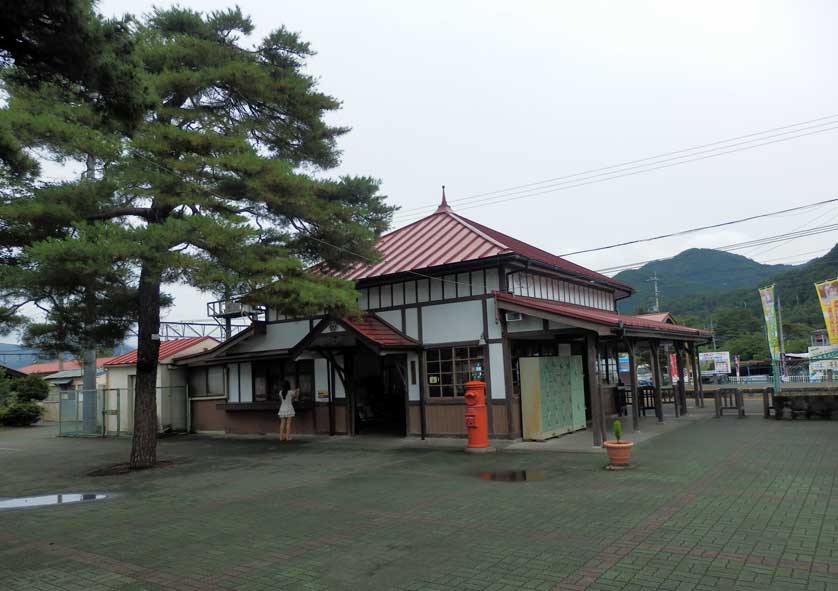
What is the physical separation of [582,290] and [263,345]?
10.1m

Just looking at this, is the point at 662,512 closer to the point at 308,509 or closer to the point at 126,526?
the point at 308,509

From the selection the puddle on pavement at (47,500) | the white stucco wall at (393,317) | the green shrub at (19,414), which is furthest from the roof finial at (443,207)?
the green shrub at (19,414)

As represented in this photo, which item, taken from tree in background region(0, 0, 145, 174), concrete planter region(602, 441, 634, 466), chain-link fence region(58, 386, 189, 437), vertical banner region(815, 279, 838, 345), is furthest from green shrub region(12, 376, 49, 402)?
vertical banner region(815, 279, 838, 345)

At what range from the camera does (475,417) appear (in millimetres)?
13414

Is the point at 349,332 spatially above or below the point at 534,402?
above

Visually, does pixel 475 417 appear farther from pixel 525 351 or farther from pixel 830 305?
pixel 830 305

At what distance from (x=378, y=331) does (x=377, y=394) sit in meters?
4.80

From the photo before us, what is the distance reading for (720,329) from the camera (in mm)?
72500

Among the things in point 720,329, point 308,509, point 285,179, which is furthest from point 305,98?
point 720,329

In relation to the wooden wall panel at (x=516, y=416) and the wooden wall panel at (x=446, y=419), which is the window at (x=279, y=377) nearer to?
the wooden wall panel at (x=446, y=419)

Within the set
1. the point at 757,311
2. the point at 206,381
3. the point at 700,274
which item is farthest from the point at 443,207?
the point at 700,274

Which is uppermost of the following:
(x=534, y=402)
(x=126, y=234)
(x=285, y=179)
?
(x=285, y=179)

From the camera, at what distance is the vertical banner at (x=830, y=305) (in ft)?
58.0

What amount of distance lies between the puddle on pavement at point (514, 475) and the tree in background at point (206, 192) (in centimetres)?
460
